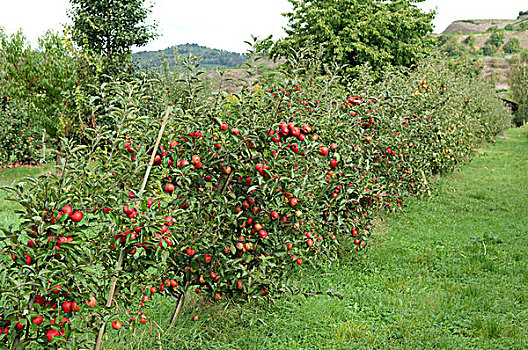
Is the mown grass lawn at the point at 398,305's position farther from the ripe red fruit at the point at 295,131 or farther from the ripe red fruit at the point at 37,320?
the ripe red fruit at the point at 295,131

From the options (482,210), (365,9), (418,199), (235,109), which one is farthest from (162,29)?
(235,109)

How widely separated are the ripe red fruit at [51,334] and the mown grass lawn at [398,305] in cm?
68

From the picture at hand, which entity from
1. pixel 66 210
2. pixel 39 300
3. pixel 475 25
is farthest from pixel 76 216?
pixel 475 25

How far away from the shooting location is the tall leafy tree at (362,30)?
15.3 metres

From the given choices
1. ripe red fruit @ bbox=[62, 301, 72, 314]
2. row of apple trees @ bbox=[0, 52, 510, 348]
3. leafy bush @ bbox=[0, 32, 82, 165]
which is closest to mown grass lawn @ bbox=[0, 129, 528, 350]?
row of apple trees @ bbox=[0, 52, 510, 348]

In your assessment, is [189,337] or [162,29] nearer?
[189,337]

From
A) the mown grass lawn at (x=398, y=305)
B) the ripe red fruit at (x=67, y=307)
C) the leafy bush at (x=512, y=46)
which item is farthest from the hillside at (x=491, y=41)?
the ripe red fruit at (x=67, y=307)

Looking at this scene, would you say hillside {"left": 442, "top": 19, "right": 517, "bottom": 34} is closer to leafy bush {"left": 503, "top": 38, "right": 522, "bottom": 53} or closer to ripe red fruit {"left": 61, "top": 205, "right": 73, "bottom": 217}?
leafy bush {"left": 503, "top": 38, "right": 522, "bottom": 53}

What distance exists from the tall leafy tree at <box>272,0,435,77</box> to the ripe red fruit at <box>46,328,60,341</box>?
14.2m

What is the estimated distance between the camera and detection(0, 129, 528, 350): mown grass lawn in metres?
2.98

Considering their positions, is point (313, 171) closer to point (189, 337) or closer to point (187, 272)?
point (187, 272)

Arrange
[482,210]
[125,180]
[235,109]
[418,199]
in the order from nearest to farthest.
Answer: [125,180] < [235,109] < [482,210] < [418,199]

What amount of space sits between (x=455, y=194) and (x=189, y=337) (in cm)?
685

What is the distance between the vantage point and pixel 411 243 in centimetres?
528
